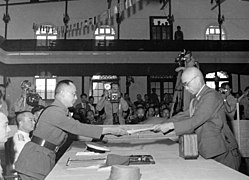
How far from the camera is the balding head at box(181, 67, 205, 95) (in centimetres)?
A: 289

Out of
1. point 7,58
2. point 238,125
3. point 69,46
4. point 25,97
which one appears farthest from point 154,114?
point 7,58

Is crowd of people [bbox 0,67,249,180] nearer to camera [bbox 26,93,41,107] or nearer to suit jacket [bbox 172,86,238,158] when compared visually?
suit jacket [bbox 172,86,238,158]

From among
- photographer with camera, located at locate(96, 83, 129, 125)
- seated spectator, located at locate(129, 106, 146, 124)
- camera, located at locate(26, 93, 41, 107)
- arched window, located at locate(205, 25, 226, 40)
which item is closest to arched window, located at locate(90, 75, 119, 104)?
arched window, located at locate(205, 25, 226, 40)

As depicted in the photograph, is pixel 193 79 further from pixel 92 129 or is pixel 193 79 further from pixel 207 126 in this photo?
pixel 92 129

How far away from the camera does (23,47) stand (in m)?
12.4

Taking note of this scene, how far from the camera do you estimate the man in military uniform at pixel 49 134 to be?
2709 millimetres

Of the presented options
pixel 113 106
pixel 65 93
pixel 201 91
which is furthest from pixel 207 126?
pixel 113 106

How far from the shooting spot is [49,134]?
278 cm

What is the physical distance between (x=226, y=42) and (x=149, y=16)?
419 cm

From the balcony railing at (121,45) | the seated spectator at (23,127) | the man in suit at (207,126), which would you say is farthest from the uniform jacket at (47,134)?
the balcony railing at (121,45)

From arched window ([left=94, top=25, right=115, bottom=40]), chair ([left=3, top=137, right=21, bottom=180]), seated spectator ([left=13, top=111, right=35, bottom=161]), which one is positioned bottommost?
chair ([left=3, top=137, right=21, bottom=180])

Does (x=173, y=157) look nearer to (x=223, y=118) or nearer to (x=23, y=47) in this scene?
(x=223, y=118)

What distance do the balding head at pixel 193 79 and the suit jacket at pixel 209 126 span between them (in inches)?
2.9

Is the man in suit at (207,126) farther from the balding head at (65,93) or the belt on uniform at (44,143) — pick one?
the belt on uniform at (44,143)
